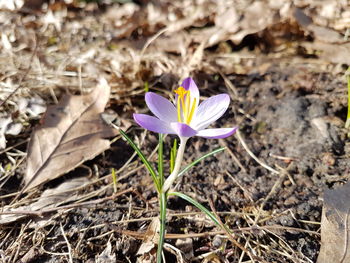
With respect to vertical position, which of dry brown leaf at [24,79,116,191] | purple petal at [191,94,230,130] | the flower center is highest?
the flower center

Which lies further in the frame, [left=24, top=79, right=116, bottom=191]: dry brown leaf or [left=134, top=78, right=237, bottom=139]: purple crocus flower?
[left=24, top=79, right=116, bottom=191]: dry brown leaf

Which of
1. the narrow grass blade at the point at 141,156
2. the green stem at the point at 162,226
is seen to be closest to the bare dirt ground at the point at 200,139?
the green stem at the point at 162,226

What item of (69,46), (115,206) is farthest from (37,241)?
(69,46)

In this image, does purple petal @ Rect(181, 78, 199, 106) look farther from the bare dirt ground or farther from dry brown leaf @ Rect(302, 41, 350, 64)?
dry brown leaf @ Rect(302, 41, 350, 64)

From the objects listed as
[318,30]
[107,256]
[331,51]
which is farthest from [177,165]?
[318,30]

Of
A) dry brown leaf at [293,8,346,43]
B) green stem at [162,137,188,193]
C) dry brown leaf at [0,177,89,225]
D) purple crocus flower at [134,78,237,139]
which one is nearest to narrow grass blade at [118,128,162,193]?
green stem at [162,137,188,193]
